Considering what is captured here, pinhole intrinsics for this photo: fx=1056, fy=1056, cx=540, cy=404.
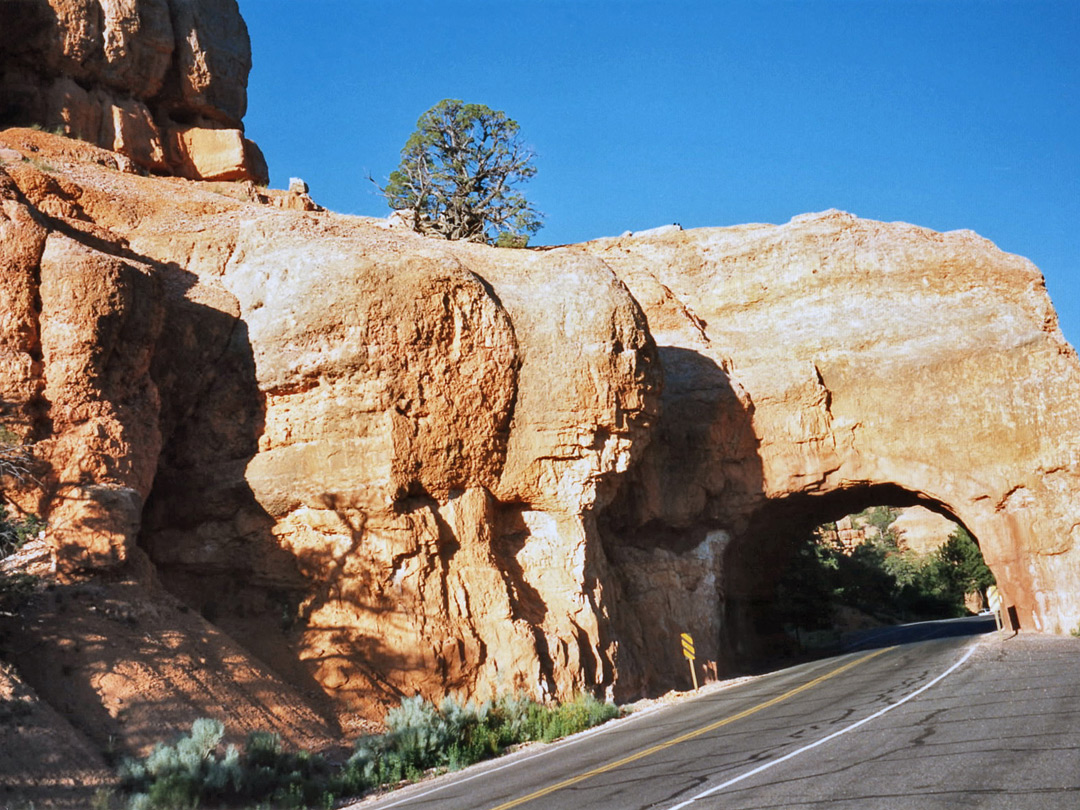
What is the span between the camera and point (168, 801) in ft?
37.2

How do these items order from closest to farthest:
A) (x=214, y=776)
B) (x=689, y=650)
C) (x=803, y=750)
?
(x=803, y=750), (x=214, y=776), (x=689, y=650)

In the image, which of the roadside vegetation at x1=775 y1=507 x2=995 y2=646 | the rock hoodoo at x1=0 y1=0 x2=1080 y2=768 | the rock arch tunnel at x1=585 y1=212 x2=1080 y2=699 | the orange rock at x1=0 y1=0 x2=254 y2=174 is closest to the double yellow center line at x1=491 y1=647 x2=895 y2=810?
the rock hoodoo at x1=0 y1=0 x2=1080 y2=768

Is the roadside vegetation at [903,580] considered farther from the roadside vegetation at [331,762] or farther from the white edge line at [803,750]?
the white edge line at [803,750]

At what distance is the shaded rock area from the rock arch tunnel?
0.08 m

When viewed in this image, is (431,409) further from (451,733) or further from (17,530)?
(17,530)

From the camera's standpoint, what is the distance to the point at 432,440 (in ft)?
64.4

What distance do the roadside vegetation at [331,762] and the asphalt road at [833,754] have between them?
698 mm

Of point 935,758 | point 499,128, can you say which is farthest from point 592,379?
point 499,128

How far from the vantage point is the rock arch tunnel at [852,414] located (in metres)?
25.3

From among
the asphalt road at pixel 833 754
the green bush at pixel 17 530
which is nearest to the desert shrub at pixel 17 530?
the green bush at pixel 17 530

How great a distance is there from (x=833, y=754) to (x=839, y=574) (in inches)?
1580

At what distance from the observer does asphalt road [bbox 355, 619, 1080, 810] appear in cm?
860

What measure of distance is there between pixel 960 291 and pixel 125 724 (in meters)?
23.2

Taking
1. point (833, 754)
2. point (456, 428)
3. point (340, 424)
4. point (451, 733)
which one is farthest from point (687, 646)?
point (833, 754)
